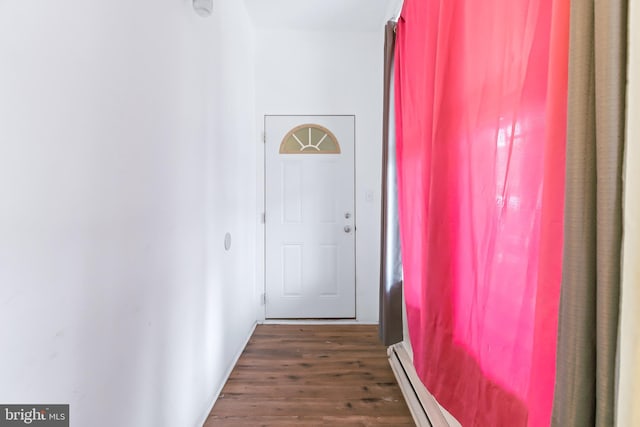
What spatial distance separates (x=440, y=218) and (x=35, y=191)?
1.19 metres

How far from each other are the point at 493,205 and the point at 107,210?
3.74 feet

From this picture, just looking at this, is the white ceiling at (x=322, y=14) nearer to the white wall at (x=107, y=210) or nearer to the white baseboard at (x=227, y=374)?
the white wall at (x=107, y=210)

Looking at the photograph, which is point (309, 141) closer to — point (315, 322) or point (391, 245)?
point (391, 245)

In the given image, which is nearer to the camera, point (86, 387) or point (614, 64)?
point (614, 64)

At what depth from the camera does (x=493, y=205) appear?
82 centimetres

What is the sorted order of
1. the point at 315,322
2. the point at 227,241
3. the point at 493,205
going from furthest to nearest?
the point at 315,322 < the point at 227,241 < the point at 493,205

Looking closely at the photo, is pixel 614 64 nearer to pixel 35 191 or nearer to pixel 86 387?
pixel 35 191

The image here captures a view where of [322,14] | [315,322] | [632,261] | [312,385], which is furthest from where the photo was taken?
[315,322]

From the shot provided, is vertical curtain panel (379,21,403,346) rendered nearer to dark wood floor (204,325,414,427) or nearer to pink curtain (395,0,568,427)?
dark wood floor (204,325,414,427)

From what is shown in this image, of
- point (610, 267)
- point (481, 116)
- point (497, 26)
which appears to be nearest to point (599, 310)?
point (610, 267)

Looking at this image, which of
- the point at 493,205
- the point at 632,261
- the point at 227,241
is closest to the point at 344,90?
the point at 227,241

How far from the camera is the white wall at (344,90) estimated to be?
271cm

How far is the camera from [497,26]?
802mm

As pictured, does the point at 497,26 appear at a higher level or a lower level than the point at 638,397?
higher
